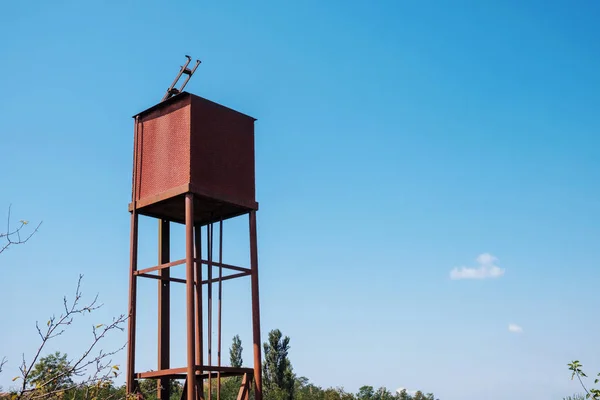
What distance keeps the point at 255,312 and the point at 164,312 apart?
72.6 inches

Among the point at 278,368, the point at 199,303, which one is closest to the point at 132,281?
the point at 199,303

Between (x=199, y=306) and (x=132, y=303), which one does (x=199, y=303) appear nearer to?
(x=199, y=306)

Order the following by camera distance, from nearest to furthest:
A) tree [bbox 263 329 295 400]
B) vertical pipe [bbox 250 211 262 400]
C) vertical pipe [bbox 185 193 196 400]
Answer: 1. vertical pipe [bbox 185 193 196 400]
2. vertical pipe [bbox 250 211 262 400]
3. tree [bbox 263 329 295 400]

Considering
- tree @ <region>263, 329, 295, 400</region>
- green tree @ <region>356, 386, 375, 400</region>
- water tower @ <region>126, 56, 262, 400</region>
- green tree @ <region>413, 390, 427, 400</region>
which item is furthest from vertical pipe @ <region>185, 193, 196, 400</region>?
green tree @ <region>413, 390, 427, 400</region>

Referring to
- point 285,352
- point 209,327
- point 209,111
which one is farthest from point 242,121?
point 285,352

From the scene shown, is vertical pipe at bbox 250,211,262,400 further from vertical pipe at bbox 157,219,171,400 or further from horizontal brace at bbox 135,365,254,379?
vertical pipe at bbox 157,219,171,400

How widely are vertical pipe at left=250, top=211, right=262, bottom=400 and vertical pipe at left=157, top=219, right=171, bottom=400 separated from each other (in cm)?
167

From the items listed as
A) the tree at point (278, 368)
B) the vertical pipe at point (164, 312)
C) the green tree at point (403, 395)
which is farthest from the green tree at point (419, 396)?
the vertical pipe at point (164, 312)

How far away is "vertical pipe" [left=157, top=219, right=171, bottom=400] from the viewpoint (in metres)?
12.8

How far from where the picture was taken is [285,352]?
33.3 m

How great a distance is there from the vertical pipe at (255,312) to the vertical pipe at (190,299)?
1415mm

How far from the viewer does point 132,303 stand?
12.1m

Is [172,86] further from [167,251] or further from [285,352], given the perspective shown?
[285,352]

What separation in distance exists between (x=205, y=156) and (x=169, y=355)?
372cm
